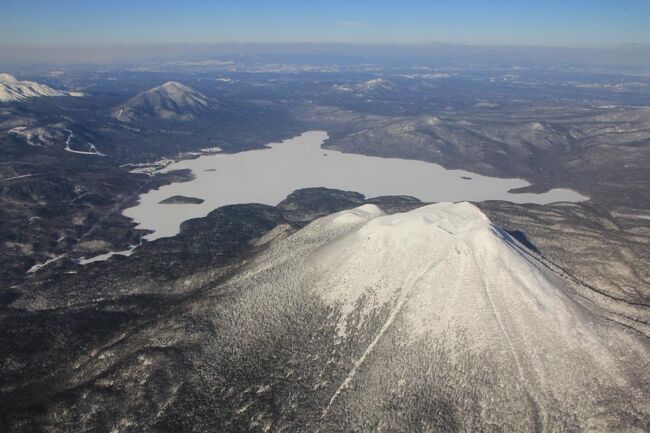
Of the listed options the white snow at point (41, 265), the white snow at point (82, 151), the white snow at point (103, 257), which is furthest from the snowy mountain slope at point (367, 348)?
the white snow at point (82, 151)

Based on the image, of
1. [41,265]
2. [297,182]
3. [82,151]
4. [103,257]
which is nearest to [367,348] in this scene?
[103,257]

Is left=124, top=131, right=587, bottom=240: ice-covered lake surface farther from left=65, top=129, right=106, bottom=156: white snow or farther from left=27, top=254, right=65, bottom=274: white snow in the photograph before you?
left=65, top=129, right=106, bottom=156: white snow

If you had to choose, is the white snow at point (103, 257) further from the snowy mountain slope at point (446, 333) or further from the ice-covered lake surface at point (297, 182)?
the snowy mountain slope at point (446, 333)

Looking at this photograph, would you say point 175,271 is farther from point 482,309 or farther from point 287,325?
point 482,309

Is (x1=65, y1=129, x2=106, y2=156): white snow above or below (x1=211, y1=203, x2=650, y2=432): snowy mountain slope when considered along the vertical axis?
below

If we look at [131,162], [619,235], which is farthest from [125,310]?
[131,162]

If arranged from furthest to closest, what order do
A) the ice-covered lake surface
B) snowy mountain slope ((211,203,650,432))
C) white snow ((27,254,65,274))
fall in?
the ice-covered lake surface
white snow ((27,254,65,274))
snowy mountain slope ((211,203,650,432))

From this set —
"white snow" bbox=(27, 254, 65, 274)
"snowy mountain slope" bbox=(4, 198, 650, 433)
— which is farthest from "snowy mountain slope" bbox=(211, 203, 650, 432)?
"white snow" bbox=(27, 254, 65, 274)
